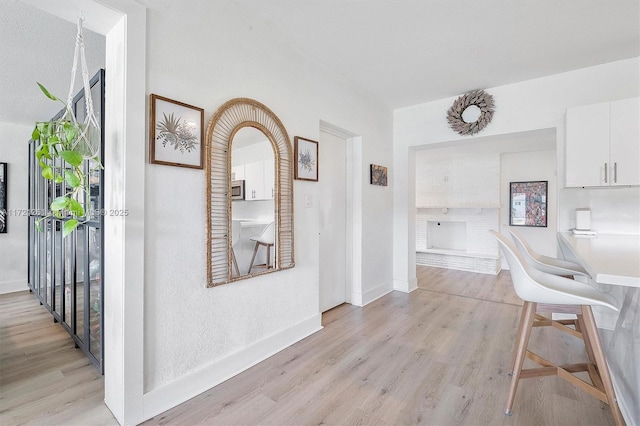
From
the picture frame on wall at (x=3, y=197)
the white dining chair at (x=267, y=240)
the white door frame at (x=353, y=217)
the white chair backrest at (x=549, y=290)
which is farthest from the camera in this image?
the picture frame on wall at (x=3, y=197)

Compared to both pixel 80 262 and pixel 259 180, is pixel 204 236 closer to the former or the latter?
pixel 259 180

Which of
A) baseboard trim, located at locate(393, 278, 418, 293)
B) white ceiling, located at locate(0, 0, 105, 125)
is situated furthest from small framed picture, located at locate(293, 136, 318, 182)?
baseboard trim, located at locate(393, 278, 418, 293)

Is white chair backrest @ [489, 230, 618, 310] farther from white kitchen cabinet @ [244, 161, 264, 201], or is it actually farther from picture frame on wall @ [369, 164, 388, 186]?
picture frame on wall @ [369, 164, 388, 186]

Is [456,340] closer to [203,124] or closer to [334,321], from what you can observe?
[334,321]

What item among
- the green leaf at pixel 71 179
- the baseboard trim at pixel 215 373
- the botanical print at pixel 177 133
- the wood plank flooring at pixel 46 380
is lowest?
the wood plank flooring at pixel 46 380

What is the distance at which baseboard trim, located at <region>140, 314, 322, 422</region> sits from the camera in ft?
5.36

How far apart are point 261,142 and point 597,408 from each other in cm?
260

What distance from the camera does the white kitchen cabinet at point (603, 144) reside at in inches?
96.6

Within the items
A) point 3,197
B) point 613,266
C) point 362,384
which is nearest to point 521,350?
point 613,266

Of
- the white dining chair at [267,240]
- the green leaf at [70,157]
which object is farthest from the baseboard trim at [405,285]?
the green leaf at [70,157]

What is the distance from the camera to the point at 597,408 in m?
1.66

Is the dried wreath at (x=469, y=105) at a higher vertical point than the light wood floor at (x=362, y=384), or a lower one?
higher

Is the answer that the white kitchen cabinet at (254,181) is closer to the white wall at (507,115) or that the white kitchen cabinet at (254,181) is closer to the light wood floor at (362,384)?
the light wood floor at (362,384)

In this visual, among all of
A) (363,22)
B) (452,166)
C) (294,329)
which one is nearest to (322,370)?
(294,329)
